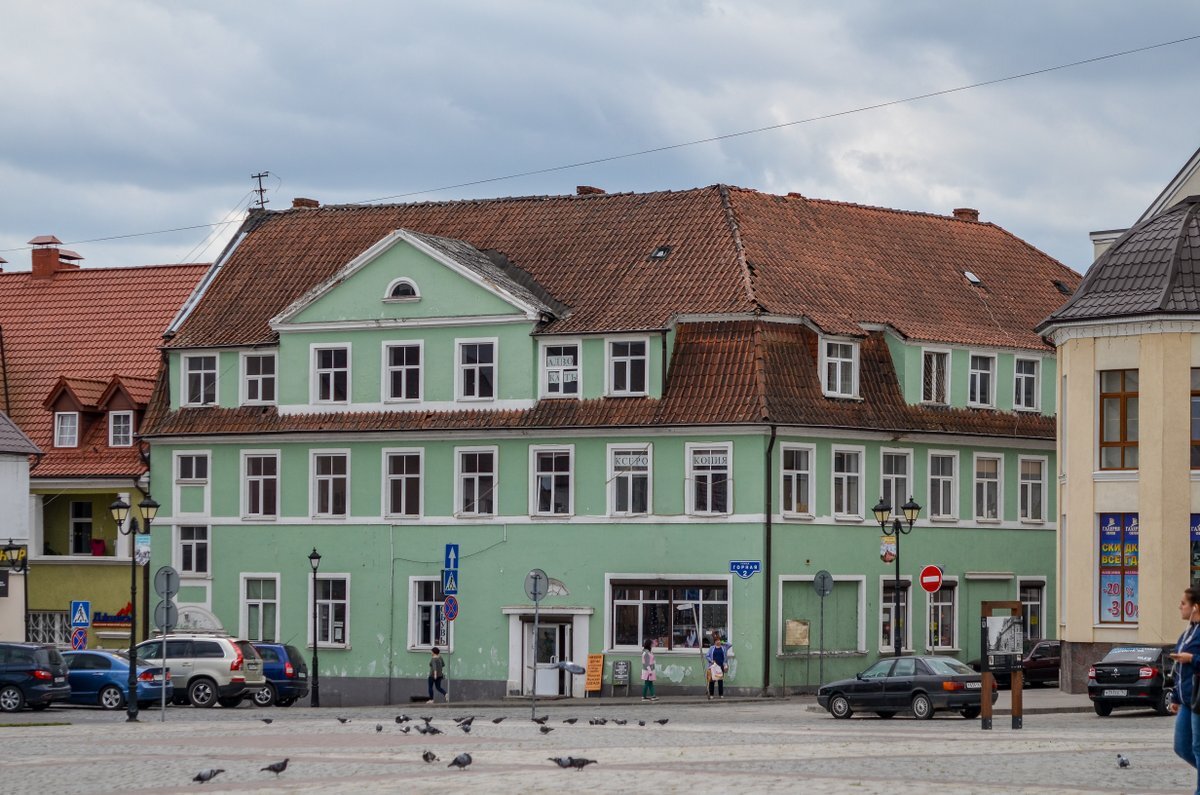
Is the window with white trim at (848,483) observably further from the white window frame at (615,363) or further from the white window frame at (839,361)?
the white window frame at (615,363)

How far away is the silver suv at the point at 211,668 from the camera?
50.1 meters

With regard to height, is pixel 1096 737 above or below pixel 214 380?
below

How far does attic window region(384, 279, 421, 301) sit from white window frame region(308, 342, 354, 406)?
1867 millimetres

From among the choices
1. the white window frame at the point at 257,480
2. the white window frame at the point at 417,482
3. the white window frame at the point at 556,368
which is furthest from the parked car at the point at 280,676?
the white window frame at the point at 556,368

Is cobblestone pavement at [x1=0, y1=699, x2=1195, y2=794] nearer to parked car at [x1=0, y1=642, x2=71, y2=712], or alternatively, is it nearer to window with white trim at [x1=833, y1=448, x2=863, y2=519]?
parked car at [x1=0, y1=642, x2=71, y2=712]

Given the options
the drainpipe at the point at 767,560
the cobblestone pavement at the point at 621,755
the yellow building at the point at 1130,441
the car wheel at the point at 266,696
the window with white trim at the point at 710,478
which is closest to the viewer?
the cobblestone pavement at the point at 621,755

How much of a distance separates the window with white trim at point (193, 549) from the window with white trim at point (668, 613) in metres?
12.6

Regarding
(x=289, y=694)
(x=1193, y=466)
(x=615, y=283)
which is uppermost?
(x=615, y=283)

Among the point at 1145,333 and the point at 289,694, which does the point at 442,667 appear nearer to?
the point at 289,694

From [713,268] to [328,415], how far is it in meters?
11.2

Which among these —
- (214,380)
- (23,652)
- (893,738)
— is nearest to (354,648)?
(214,380)

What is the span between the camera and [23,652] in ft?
156

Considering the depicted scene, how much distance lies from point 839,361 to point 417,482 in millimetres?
11536

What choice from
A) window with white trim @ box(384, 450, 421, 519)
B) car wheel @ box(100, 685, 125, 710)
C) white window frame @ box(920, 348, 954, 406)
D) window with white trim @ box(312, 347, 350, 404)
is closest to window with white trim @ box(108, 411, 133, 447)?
window with white trim @ box(312, 347, 350, 404)
